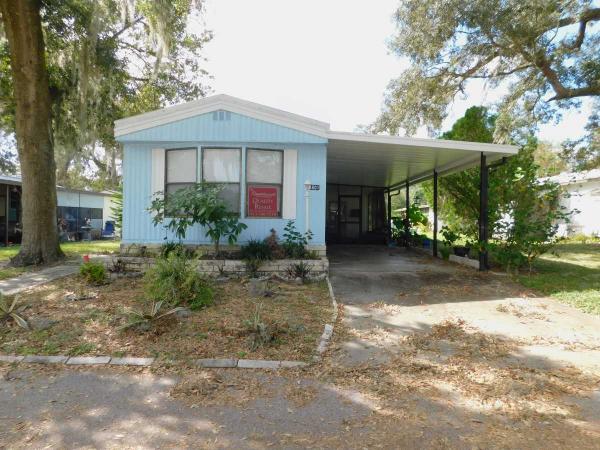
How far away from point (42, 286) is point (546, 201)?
10.3 meters

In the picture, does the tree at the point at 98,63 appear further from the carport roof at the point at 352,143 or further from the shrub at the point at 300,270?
the shrub at the point at 300,270

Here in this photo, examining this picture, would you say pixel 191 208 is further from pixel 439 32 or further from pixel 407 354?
pixel 439 32

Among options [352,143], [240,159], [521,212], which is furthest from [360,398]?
[521,212]

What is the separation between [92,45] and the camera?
9766mm

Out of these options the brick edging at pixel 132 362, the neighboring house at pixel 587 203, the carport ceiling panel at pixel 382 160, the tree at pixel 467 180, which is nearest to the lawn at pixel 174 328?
the brick edging at pixel 132 362

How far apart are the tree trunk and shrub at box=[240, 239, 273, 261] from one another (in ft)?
17.1

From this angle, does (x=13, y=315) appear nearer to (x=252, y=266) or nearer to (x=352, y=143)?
(x=252, y=266)

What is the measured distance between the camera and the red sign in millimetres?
8070

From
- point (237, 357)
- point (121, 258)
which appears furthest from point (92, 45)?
point (237, 357)

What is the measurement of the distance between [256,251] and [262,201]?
1127mm

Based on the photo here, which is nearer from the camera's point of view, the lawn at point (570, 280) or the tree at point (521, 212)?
the lawn at point (570, 280)

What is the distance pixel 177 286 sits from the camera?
5488 mm

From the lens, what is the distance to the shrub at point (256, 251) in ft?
24.4

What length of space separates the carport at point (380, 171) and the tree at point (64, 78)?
5.80 meters
